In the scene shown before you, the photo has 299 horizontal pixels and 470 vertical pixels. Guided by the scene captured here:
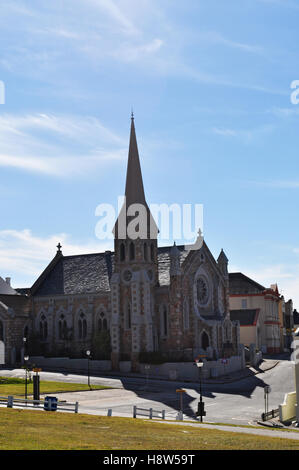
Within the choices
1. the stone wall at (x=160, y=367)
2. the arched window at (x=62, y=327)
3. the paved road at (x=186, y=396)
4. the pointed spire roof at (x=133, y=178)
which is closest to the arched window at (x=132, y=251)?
the pointed spire roof at (x=133, y=178)

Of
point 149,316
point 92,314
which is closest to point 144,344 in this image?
point 149,316

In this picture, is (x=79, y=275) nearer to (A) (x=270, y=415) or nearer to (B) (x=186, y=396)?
(B) (x=186, y=396)

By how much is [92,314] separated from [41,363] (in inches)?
305

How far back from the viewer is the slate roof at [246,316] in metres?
89.9

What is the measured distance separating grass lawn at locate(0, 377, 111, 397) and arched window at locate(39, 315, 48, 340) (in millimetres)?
18890

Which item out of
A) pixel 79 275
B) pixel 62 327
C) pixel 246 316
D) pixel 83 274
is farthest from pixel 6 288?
pixel 246 316

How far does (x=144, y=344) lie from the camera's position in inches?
2569

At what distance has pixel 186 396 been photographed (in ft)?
161

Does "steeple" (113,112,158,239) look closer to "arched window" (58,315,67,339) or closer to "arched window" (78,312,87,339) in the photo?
"arched window" (78,312,87,339)

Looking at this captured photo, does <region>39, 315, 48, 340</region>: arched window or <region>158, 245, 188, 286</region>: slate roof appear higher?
<region>158, 245, 188, 286</region>: slate roof

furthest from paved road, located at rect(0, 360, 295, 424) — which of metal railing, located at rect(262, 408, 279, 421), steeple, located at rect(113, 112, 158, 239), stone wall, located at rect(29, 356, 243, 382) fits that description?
steeple, located at rect(113, 112, 158, 239)

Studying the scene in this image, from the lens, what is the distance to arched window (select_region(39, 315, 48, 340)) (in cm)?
7450

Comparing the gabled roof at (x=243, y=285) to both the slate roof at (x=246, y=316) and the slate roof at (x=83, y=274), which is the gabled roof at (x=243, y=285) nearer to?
the slate roof at (x=246, y=316)

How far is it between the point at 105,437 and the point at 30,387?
29.6 m
